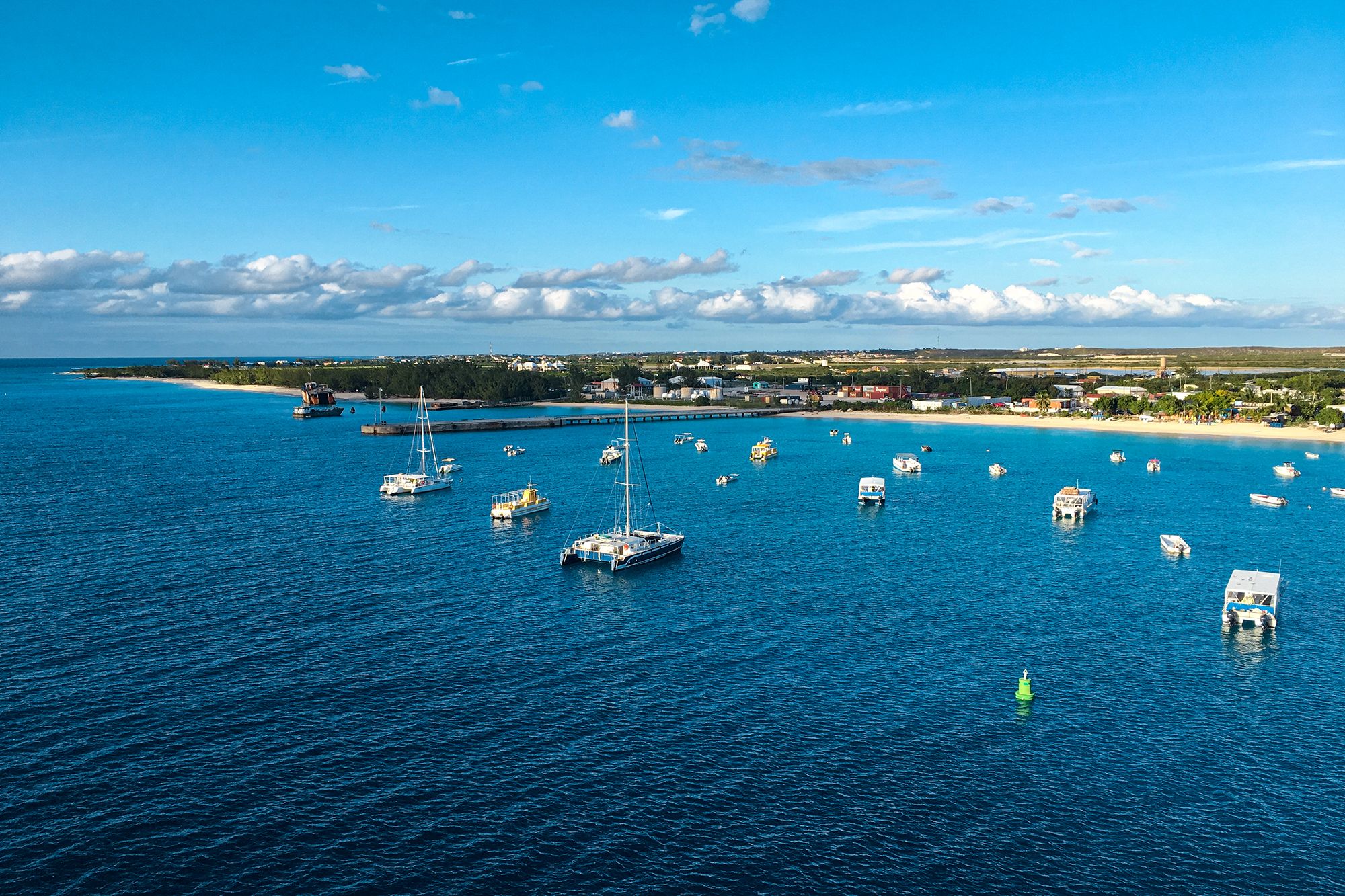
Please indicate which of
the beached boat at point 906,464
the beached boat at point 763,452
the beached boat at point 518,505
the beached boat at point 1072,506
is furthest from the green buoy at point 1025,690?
the beached boat at point 763,452

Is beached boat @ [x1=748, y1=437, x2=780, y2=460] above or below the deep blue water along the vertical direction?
Result: above

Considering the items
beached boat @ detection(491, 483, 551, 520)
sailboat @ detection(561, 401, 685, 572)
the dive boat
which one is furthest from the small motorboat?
beached boat @ detection(491, 483, 551, 520)

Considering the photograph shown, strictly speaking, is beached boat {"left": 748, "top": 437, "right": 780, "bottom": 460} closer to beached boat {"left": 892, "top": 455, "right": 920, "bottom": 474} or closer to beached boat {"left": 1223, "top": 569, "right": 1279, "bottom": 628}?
beached boat {"left": 892, "top": 455, "right": 920, "bottom": 474}

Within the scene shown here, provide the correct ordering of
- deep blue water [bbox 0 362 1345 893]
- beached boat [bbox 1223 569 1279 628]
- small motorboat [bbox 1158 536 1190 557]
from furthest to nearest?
small motorboat [bbox 1158 536 1190 557] → beached boat [bbox 1223 569 1279 628] → deep blue water [bbox 0 362 1345 893]

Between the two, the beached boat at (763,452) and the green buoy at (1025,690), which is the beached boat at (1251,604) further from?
the beached boat at (763,452)

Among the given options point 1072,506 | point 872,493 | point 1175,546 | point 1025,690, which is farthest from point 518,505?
point 1175,546

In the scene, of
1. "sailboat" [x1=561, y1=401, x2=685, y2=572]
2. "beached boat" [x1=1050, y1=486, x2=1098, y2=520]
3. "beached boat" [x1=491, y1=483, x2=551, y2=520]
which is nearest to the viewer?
"sailboat" [x1=561, y1=401, x2=685, y2=572]

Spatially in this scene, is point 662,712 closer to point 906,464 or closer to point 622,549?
point 622,549
